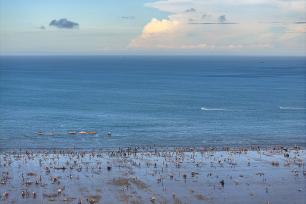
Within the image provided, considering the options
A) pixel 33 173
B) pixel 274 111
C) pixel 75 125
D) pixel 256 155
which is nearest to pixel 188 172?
pixel 256 155

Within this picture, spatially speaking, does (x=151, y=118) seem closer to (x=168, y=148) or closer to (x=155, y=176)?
(x=168, y=148)

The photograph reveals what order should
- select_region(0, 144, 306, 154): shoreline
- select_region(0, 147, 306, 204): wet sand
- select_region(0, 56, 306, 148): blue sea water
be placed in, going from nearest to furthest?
select_region(0, 147, 306, 204): wet sand < select_region(0, 144, 306, 154): shoreline < select_region(0, 56, 306, 148): blue sea water

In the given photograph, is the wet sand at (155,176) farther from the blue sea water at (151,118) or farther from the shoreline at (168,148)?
the blue sea water at (151,118)

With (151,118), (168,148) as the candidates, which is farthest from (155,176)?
(151,118)

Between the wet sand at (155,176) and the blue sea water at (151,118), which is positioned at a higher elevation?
the blue sea water at (151,118)

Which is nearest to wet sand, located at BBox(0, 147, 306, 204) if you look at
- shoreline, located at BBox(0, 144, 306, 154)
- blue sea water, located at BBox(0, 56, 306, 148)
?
shoreline, located at BBox(0, 144, 306, 154)

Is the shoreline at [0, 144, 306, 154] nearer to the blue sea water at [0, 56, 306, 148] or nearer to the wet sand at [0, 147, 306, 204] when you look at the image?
the wet sand at [0, 147, 306, 204]

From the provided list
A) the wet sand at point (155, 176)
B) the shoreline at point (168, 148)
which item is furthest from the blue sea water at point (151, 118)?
the wet sand at point (155, 176)

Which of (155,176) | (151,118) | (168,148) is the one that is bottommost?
(155,176)

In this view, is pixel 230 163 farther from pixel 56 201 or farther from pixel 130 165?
pixel 56 201
